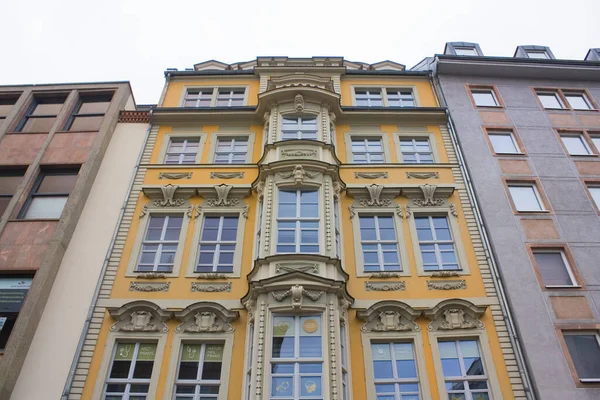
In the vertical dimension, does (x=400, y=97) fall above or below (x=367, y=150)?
above

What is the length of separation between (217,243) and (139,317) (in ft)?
10.6

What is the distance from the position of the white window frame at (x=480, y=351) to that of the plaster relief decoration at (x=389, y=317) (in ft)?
2.01

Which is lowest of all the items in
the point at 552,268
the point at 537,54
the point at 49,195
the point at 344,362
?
the point at 344,362

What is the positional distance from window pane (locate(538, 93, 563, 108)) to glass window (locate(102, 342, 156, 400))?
17843mm


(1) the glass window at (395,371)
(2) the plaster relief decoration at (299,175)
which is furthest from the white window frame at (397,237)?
(1) the glass window at (395,371)

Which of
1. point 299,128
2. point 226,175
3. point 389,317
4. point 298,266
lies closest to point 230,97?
point 299,128

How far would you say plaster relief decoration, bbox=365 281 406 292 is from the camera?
1398 cm

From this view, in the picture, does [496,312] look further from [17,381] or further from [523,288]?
[17,381]

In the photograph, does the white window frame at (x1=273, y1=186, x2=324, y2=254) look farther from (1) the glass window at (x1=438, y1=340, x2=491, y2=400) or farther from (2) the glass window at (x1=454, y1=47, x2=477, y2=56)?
(2) the glass window at (x1=454, y1=47, x2=477, y2=56)

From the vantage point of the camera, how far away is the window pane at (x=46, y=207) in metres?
15.7

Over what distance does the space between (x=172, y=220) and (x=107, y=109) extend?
628cm

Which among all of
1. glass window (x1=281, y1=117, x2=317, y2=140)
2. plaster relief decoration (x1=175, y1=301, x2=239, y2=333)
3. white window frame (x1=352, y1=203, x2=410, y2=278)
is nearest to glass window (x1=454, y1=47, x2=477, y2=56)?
glass window (x1=281, y1=117, x2=317, y2=140)

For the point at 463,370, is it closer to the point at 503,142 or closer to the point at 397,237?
the point at 397,237

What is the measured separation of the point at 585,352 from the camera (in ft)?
42.1
